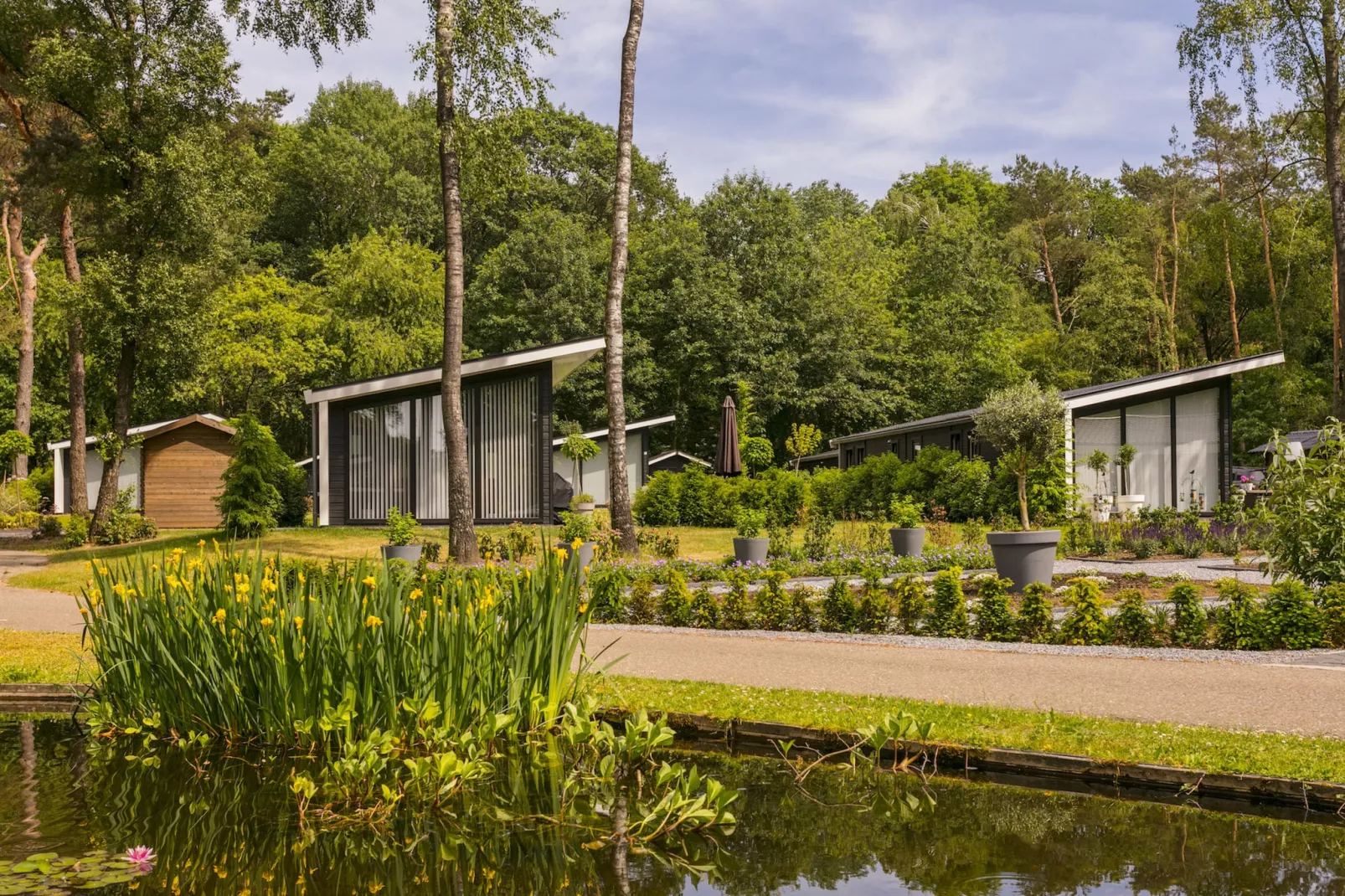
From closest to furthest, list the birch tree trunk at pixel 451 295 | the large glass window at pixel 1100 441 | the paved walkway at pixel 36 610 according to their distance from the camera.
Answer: the paved walkway at pixel 36 610 < the birch tree trunk at pixel 451 295 < the large glass window at pixel 1100 441

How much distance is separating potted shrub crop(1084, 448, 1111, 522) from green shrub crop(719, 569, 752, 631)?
1071 cm

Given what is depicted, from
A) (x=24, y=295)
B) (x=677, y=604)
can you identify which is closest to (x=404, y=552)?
(x=677, y=604)

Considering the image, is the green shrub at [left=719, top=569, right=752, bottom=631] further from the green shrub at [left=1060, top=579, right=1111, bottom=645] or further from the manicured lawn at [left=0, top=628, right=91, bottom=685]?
the manicured lawn at [left=0, top=628, right=91, bottom=685]

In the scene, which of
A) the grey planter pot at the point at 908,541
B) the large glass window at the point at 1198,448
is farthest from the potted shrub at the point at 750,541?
the large glass window at the point at 1198,448

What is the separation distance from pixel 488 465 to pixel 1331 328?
30534 millimetres

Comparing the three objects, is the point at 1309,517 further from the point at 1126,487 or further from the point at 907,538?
the point at 1126,487

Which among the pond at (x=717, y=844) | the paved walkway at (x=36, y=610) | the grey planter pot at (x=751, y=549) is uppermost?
the grey planter pot at (x=751, y=549)

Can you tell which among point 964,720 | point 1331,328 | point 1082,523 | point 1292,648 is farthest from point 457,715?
point 1331,328

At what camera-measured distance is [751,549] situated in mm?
14742

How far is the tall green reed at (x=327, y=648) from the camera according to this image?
4.82m

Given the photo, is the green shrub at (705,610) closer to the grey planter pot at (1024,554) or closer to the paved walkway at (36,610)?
the grey planter pot at (1024,554)

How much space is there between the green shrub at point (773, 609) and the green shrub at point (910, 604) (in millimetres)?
1045

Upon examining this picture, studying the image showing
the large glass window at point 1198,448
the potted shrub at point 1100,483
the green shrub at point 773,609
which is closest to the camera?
the green shrub at point 773,609

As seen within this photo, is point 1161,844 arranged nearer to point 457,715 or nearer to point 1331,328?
point 457,715
